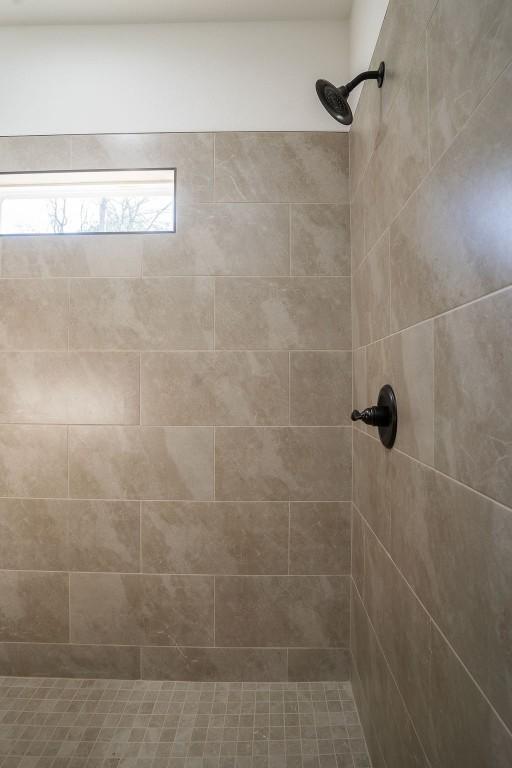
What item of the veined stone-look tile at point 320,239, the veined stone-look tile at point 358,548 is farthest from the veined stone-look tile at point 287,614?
the veined stone-look tile at point 320,239

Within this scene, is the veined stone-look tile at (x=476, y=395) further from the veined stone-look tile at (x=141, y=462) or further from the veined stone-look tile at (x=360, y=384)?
the veined stone-look tile at (x=141, y=462)

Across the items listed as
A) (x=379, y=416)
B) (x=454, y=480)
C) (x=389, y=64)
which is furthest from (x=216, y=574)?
(x=389, y=64)

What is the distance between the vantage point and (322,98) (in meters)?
1.45

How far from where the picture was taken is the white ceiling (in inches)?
72.7

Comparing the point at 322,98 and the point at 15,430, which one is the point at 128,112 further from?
the point at 15,430

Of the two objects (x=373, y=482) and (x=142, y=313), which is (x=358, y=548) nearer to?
(x=373, y=482)

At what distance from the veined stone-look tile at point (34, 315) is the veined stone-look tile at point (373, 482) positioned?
1.32 meters

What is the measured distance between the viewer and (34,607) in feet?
6.43

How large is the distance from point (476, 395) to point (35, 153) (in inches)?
81.8

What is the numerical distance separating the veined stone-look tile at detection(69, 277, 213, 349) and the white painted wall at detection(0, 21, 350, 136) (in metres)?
0.68

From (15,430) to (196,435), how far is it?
800 millimetres

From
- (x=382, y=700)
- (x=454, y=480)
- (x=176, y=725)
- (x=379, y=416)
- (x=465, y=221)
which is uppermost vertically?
(x=465, y=221)

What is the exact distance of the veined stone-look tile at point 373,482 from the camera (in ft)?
4.45

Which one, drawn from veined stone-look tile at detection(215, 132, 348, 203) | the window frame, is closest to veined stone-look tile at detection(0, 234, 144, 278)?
the window frame
